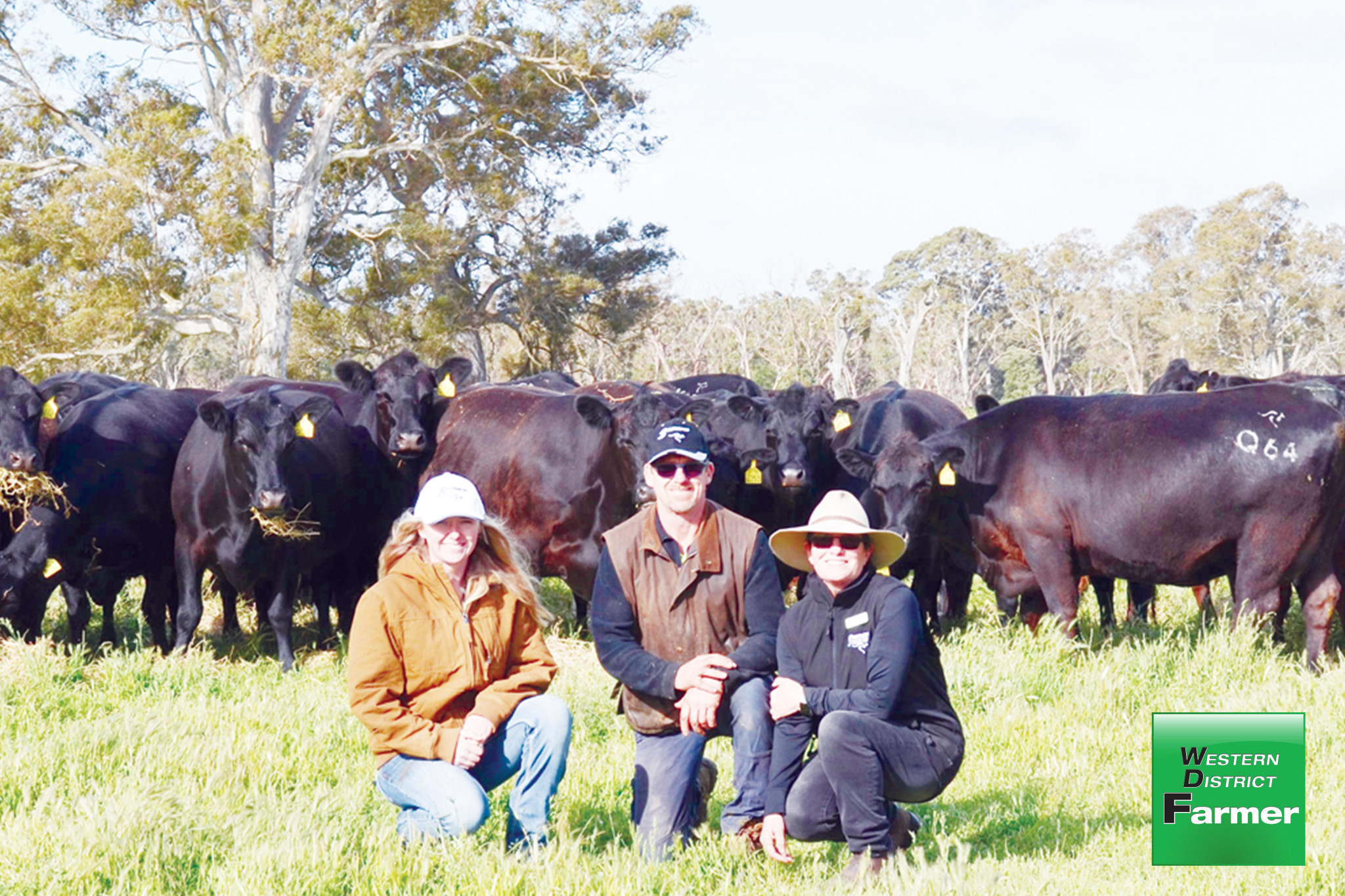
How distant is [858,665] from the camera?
4352mm

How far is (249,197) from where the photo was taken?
25.4 metres

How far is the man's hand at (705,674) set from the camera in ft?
14.8

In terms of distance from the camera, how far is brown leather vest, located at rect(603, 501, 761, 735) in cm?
470

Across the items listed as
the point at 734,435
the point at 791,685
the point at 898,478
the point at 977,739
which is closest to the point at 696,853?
the point at 791,685

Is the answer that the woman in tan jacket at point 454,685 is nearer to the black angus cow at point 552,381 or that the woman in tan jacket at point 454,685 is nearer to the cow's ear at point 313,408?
the cow's ear at point 313,408

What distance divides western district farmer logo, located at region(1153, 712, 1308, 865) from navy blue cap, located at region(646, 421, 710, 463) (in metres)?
1.83

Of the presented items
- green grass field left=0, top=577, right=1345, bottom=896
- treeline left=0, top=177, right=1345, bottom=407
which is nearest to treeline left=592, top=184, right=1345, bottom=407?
treeline left=0, top=177, right=1345, bottom=407

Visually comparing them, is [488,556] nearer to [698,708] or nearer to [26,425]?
[698,708]

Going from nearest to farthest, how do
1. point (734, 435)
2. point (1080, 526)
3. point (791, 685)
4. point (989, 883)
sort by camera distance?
point (989, 883)
point (791, 685)
point (1080, 526)
point (734, 435)

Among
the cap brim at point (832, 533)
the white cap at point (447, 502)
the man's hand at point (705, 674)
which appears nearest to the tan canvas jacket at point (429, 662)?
the white cap at point (447, 502)

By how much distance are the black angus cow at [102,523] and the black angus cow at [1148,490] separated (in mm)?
4804

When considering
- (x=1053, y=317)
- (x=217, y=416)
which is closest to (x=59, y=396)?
(x=217, y=416)

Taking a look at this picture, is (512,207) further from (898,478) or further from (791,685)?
(791,685)

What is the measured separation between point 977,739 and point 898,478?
268 cm
